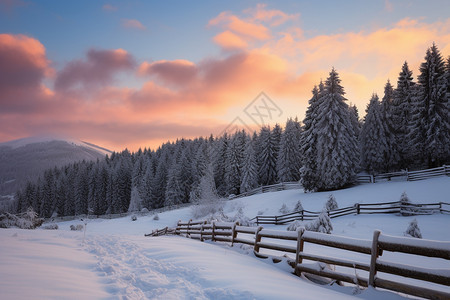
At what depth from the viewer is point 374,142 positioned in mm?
41406

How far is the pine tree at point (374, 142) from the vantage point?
4078 cm

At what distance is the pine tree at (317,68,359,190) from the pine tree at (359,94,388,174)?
269 inches

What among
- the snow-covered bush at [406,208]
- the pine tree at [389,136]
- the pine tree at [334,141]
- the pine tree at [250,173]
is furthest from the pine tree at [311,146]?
the pine tree at [250,173]

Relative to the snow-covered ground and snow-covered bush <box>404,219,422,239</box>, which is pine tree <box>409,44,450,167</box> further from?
the snow-covered ground

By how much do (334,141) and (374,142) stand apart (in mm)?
10539

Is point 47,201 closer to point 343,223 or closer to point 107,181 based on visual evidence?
point 107,181

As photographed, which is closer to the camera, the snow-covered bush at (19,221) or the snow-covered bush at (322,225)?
the snow-covered bush at (322,225)

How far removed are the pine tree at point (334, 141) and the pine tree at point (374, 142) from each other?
22.4ft

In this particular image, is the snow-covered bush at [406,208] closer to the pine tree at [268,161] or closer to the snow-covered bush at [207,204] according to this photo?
the snow-covered bush at [207,204]

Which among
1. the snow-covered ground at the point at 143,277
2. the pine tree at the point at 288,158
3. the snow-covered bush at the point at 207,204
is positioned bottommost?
the snow-covered bush at the point at 207,204

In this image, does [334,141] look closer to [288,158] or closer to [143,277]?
[288,158]

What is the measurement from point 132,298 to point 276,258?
5.17 m

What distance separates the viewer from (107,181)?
90.4 m

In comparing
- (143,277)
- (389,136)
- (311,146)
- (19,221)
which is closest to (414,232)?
(143,277)
